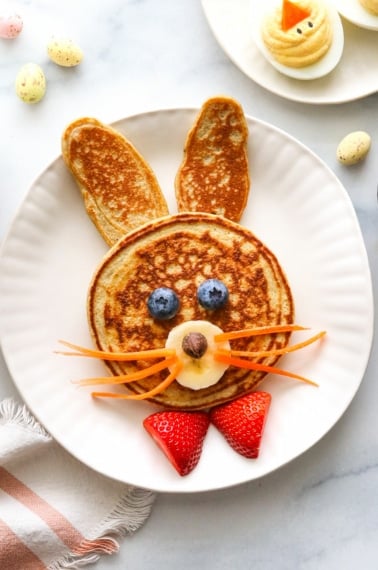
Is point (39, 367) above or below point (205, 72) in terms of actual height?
below

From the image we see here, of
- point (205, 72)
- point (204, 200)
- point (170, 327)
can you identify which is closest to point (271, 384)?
point (170, 327)

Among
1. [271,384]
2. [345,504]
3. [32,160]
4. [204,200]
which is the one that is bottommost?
[345,504]

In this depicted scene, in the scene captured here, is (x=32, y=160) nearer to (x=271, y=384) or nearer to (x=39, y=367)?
(x=39, y=367)

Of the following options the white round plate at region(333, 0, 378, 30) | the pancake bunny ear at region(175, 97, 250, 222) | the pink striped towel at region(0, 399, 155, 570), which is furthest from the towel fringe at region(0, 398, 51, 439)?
the white round plate at region(333, 0, 378, 30)

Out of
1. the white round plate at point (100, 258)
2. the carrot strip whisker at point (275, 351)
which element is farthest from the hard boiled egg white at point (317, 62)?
the carrot strip whisker at point (275, 351)

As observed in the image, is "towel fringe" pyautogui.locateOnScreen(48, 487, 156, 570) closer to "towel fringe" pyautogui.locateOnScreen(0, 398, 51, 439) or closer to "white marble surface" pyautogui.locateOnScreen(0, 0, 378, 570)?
"white marble surface" pyautogui.locateOnScreen(0, 0, 378, 570)

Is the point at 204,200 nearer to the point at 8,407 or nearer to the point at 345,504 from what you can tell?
the point at 8,407

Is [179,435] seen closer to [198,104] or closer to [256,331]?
[256,331]

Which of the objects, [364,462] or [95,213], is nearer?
[95,213]

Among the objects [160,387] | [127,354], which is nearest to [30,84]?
[127,354]
